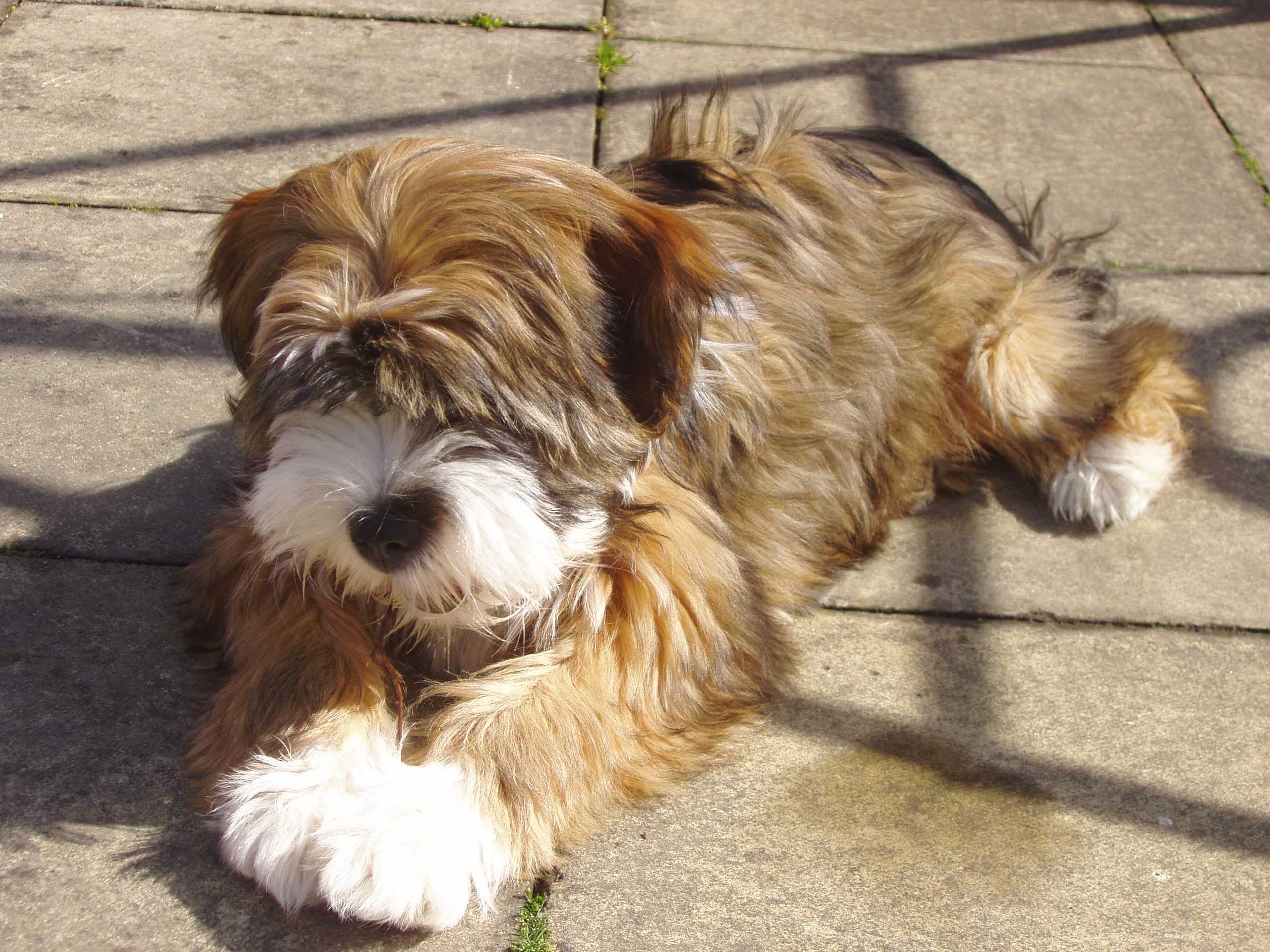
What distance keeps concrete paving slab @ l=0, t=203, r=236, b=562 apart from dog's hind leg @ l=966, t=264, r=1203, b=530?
2336 millimetres

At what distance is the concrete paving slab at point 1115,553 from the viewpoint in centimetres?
337

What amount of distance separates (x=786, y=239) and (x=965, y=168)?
230cm

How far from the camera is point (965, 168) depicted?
5.22m

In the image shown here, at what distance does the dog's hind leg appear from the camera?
3705mm

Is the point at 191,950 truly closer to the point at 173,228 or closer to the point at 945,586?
the point at 945,586

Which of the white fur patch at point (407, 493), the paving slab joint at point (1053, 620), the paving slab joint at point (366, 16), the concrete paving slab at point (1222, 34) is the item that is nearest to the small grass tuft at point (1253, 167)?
the concrete paving slab at point (1222, 34)

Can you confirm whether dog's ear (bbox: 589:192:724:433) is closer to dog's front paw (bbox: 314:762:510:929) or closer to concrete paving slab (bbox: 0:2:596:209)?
dog's front paw (bbox: 314:762:510:929)

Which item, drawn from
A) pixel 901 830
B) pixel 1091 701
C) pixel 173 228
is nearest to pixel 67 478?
pixel 173 228

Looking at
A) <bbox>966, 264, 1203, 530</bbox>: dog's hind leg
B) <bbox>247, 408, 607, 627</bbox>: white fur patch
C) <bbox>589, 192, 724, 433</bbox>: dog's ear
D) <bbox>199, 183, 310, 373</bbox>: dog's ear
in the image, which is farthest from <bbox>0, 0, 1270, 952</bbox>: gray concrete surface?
→ <bbox>589, 192, 724, 433</bbox>: dog's ear

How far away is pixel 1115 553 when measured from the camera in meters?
3.60

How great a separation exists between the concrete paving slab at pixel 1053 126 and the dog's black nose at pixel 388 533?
306cm

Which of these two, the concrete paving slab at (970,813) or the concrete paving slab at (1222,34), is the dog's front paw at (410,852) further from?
the concrete paving slab at (1222,34)

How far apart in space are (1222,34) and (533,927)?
20.3 ft

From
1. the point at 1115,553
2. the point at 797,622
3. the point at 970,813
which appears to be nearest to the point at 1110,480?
the point at 1115,553
